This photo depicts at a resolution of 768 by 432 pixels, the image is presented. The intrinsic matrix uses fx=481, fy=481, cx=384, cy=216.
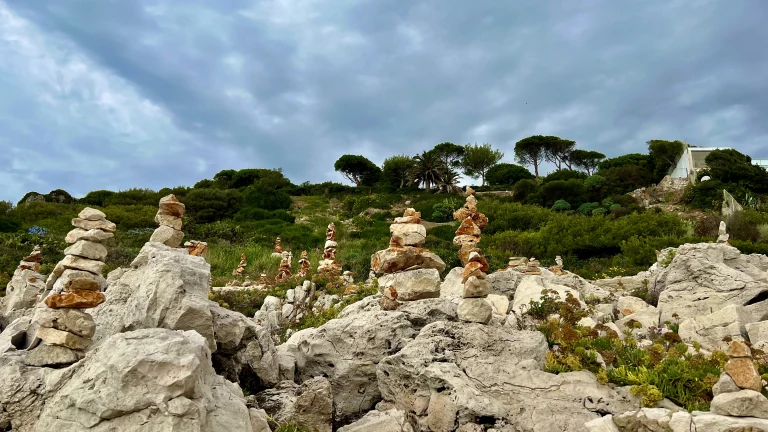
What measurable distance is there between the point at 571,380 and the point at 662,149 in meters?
62.7

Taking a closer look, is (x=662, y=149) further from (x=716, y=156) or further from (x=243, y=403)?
(x=243, y=403)

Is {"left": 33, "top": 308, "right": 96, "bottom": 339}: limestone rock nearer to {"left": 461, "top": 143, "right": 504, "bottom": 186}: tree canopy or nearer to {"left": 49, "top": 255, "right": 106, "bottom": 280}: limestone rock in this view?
{"left": 49, "top": 255, "right": 106, "bottom": 280}: limestone rock

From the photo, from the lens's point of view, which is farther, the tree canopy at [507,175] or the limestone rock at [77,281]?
the tree canopy at [507,175]

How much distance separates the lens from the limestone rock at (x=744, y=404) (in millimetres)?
4680

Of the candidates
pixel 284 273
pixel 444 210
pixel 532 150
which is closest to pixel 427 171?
pixel 444 210

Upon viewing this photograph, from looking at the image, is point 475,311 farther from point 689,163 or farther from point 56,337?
point 689,163

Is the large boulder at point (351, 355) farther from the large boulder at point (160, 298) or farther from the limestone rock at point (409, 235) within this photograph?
the large boulder at point (160, 298)

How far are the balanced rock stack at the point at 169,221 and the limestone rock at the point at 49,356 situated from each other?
2.19 metres

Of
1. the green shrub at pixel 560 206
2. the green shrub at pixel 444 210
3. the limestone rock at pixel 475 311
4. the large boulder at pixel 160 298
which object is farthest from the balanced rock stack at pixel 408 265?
the green shrub at pixel 560 206

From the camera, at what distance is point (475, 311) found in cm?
712

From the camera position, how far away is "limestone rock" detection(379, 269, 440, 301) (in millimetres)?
8219

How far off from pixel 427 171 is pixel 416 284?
5146cm

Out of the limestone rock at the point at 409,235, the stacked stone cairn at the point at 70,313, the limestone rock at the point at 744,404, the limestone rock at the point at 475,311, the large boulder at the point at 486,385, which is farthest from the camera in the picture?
the limestone rock at the point at 409,235

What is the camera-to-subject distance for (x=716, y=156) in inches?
1858
